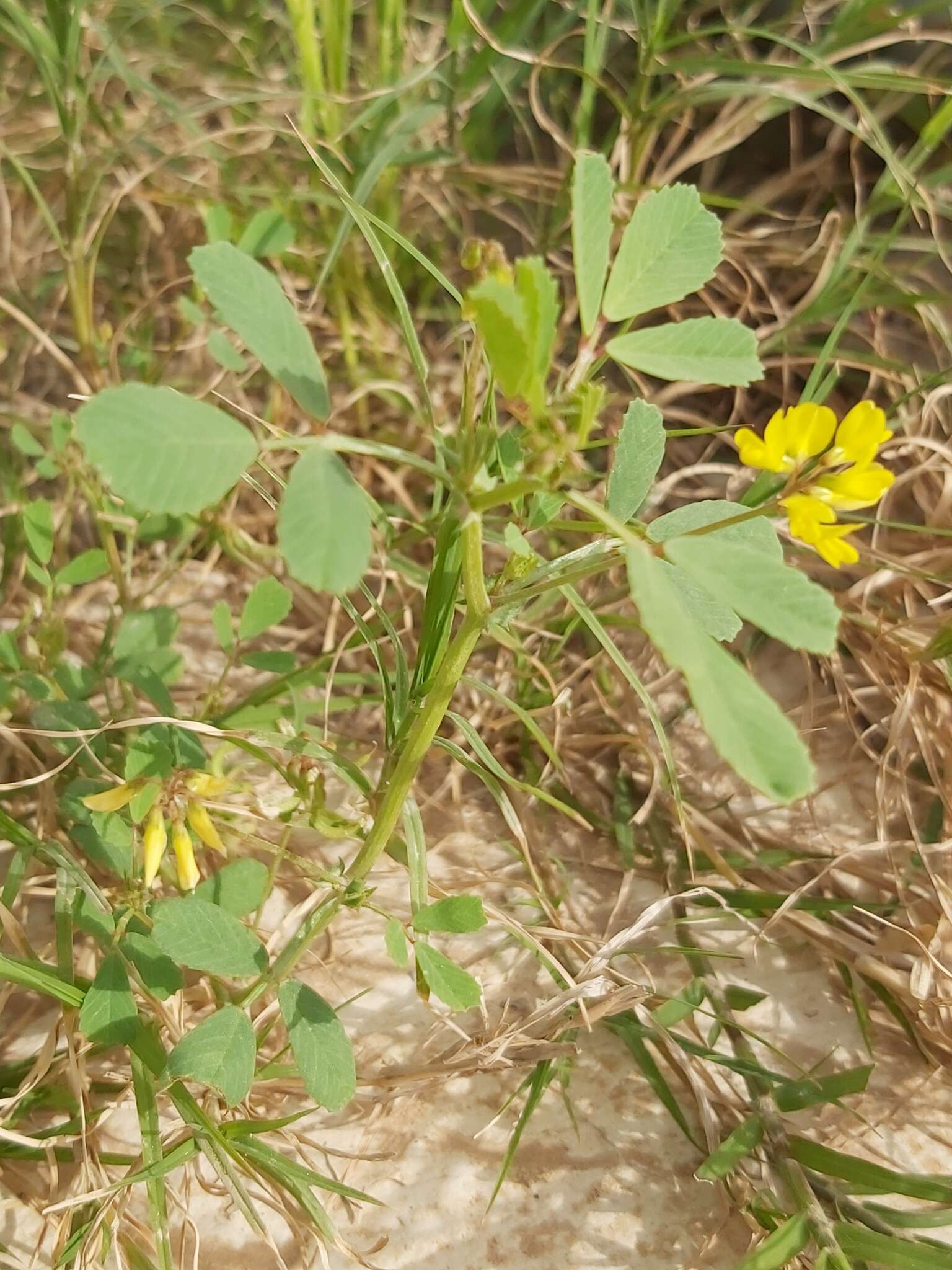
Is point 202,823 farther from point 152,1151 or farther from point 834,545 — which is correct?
point 834,545

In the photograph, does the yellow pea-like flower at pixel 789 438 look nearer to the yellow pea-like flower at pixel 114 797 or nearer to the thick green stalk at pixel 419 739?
the thick green stalk at pixel 419 739

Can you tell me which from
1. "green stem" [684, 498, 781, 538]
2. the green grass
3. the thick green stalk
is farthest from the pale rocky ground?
"green stem" [684, 498, 781, 538]

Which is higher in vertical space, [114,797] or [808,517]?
[808,517]

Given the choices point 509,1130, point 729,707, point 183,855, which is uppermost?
point 729,707

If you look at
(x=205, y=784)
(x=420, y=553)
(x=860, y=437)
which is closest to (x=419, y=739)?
(x=205, y=784)

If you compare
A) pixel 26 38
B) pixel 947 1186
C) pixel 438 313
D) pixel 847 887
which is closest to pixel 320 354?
pixel 438 313

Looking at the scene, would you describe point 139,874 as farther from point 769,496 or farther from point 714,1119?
point 769,496

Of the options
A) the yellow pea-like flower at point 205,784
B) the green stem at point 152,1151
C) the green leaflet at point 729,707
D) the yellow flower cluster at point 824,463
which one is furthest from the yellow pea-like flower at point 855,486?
the green stem at point 152,1151
